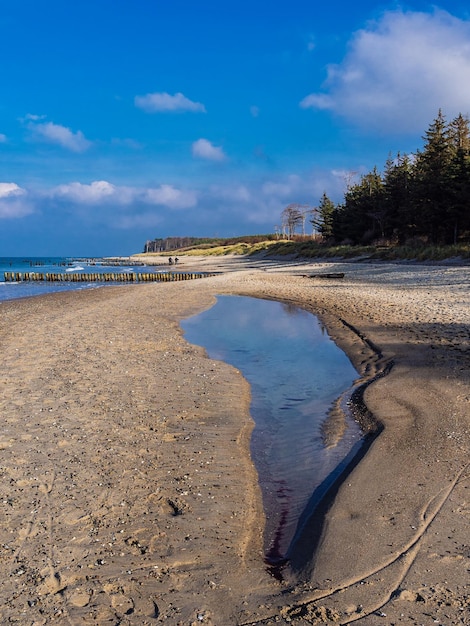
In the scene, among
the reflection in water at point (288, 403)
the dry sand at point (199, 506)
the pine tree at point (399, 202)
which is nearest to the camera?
the dry sand at point (199, 506)

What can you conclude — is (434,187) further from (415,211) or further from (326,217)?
(326,217)

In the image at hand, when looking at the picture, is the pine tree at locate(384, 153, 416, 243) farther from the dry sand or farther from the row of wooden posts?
the dry sand

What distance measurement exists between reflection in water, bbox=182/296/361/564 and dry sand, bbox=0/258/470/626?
264mm

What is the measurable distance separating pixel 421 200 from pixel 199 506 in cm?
4650

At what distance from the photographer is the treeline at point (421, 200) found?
41.3 metres

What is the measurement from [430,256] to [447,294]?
19.0m

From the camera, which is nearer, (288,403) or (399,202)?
(288,403)

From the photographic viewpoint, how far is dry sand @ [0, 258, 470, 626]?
3.35m

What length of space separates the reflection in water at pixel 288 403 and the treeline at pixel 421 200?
29.8 meters

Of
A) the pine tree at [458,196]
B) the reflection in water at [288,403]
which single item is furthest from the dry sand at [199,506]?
the pine tree at [458,196]

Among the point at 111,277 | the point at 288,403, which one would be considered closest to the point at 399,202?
the point at 111,277

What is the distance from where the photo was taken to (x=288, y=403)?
853 centimetres

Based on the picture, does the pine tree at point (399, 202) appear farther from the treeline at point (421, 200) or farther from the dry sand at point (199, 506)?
the dry sand at point (199, 506)

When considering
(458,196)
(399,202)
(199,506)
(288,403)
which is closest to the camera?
(199,506)
